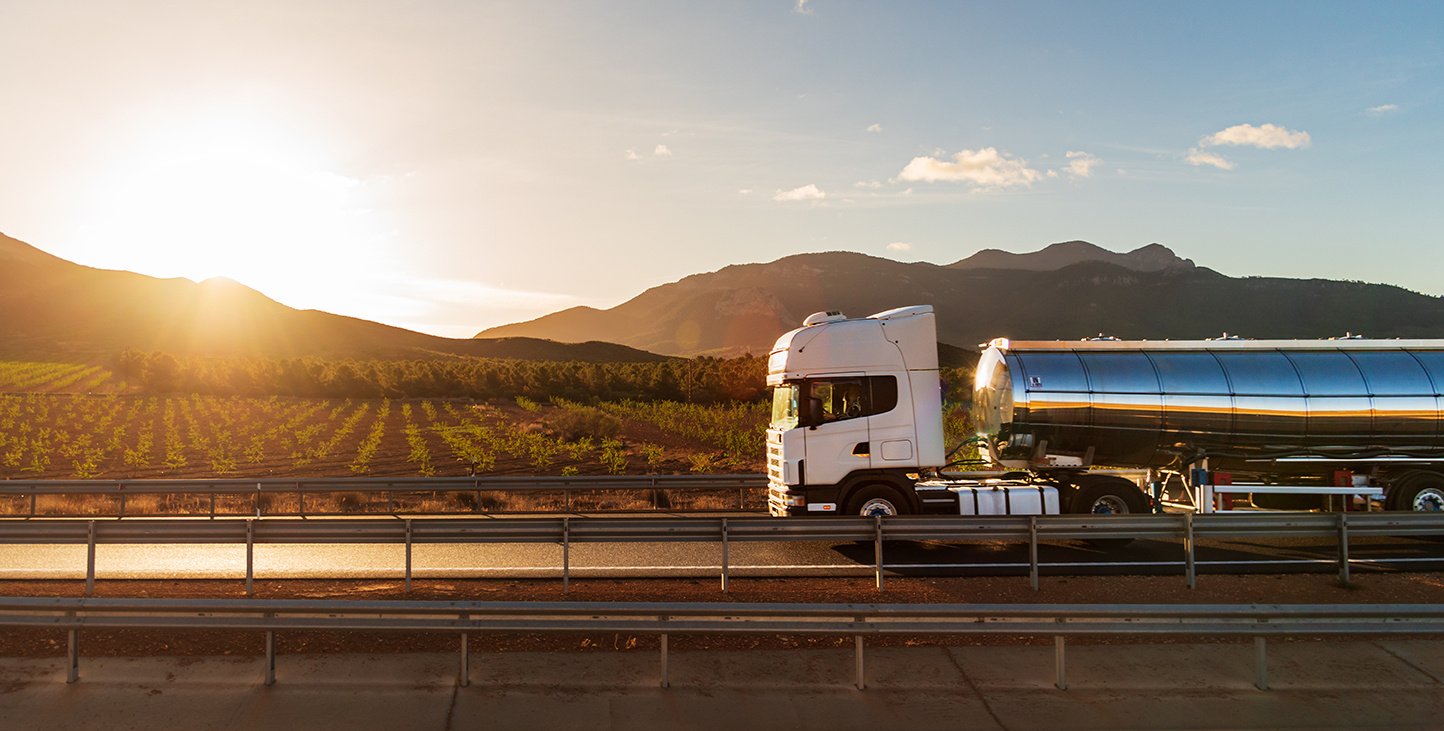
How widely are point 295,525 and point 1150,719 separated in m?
9.56

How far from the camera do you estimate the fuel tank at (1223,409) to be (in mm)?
15562

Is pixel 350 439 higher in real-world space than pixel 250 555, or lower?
higher

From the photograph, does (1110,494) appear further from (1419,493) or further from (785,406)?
(785,406)

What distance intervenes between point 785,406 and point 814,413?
703 millimetres

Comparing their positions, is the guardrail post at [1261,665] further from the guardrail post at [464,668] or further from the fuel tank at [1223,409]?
the fuel tank at [1223,409]

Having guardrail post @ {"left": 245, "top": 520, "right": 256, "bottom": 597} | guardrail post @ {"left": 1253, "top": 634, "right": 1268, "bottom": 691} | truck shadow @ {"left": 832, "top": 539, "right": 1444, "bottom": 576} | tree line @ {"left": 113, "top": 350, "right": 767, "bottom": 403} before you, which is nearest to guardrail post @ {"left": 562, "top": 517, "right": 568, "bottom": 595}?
guardrail post @ {"left": 245, "top": 520, "right": 256, "bottom": 597}

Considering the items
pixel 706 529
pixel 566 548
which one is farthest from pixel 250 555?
pixel 706 529

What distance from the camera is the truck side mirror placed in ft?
48.9

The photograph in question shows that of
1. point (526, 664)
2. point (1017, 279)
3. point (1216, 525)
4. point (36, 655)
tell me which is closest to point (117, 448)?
point (36, 655)

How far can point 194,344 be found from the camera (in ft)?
544

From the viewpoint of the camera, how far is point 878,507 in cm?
1471

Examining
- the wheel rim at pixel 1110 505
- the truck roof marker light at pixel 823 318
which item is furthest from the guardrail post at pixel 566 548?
the wheel rim at pixel 1110 505

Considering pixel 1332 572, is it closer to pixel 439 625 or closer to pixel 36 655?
pixel 439 625

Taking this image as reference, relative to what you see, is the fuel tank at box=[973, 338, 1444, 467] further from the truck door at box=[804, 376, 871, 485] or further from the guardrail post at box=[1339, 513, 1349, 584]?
the guardrail post at box=[1339, 513, 1349, 584]
